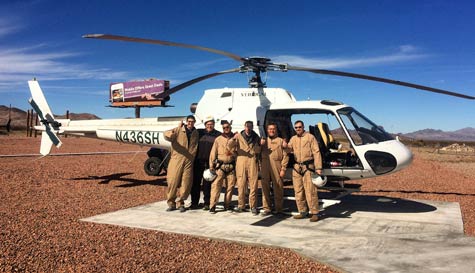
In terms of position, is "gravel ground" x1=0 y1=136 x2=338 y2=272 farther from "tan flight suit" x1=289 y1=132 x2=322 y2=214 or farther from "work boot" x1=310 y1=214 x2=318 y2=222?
"tan flight suit" x1=289 y1=132 x2=322 y2=214

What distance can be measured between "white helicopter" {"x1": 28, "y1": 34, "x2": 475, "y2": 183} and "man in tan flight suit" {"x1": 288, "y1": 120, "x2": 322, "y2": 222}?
2.74 ft

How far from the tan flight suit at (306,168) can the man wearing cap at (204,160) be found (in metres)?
1.99

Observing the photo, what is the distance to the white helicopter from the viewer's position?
7.51 m

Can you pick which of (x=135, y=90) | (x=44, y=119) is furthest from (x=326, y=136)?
(x=135, y=90)

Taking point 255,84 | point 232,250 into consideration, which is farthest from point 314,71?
point 232,250

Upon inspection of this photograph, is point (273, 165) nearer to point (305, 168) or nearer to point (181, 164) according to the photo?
point (305, 168)

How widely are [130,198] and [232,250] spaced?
5.08 metres

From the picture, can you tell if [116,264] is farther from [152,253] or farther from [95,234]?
[95,234]

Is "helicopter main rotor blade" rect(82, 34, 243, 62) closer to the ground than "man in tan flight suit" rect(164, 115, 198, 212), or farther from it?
farther from it

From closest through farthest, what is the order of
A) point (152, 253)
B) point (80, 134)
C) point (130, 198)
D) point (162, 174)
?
1. point (152, 253)
2. point (130, 198)
3. point (80, 134)
4. point (162, 174)

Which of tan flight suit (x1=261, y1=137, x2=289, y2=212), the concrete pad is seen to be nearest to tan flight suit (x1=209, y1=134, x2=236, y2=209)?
the concrete pad

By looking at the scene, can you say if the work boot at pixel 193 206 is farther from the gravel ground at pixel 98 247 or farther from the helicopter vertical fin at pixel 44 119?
the helicopter vertical fin at pixel 44 119

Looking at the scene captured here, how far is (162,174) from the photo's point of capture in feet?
49.4

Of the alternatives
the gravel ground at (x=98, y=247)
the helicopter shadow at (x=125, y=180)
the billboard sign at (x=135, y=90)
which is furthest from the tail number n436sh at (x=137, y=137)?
the billboard sign at (x=135, y=90)
